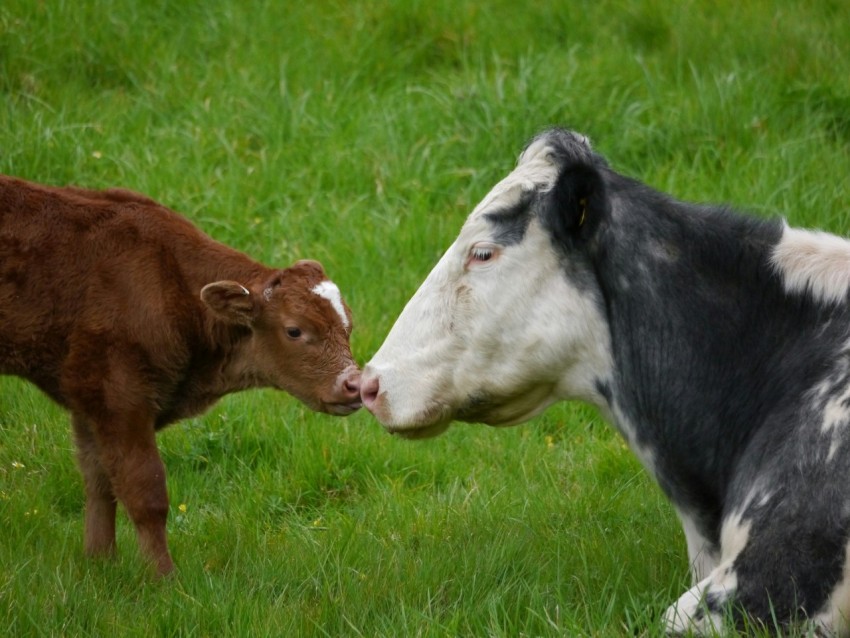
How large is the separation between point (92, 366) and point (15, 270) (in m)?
0.54

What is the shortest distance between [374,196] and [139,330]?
351 centimetres

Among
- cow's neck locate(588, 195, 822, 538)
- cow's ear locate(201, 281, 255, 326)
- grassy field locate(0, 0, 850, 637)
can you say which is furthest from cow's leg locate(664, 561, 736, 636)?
cow's ear locate(201, 281, 255, 326)

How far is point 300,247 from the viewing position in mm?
8164

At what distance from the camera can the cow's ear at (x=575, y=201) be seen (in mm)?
4273

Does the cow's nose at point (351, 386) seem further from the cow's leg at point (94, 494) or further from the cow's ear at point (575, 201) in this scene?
the cow's ear at point (575, 201)

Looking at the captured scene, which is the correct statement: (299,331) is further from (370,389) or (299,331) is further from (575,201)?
(575,201)

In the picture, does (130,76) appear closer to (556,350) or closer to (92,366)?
(92,366)

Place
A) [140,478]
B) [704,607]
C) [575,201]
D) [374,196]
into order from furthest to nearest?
[374,196] < [140,478] < [575,201] < [704,607]

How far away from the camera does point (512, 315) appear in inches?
174

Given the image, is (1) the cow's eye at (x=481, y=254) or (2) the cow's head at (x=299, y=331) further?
(2) the cow's head at (x=299, y=331)

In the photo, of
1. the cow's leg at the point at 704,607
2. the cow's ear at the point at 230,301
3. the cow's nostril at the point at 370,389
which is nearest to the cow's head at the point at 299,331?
the cow's ear at the point at 230,301

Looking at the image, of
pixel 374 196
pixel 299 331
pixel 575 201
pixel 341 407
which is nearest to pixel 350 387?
pixel 341 407

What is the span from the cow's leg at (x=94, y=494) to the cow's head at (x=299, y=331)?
765 mm

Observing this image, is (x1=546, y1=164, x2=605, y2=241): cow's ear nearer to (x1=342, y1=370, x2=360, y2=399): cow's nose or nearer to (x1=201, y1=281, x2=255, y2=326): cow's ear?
(x1=342, y1=370, x2=360, y2=399): cow's nose
